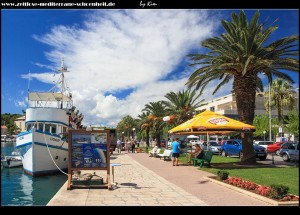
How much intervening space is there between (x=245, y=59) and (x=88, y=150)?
11.5 m

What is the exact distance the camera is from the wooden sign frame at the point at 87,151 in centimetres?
1154

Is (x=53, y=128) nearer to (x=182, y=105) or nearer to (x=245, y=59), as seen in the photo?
(x=245, y=59)

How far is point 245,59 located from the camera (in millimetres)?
19359

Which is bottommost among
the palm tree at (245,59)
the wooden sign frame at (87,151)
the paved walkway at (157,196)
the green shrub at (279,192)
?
the paved walkway at (157,196)

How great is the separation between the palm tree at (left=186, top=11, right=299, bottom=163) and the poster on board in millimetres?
9979

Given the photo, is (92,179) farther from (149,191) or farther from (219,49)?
(219,49)

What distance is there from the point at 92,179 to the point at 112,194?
2083 mm

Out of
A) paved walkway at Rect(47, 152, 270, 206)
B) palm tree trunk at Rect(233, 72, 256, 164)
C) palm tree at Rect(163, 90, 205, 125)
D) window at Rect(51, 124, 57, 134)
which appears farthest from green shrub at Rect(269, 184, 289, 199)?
palm tree at Rect(163, 90, 205, 125)

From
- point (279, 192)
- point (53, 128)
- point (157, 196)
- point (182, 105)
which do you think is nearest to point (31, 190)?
point (53, 128)

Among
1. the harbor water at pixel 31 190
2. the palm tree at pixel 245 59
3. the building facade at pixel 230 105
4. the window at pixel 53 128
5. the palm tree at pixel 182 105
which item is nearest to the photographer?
the harbor water at pixel 31 190

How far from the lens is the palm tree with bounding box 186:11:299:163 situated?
63.0ft

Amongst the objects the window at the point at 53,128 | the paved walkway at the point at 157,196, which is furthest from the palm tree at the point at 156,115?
the paved walkway at the point at 157,196

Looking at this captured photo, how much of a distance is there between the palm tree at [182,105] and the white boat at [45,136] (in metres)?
22.3

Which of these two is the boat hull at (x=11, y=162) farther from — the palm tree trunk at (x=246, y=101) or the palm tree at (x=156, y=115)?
the palm tree at (x=156, y=115)
